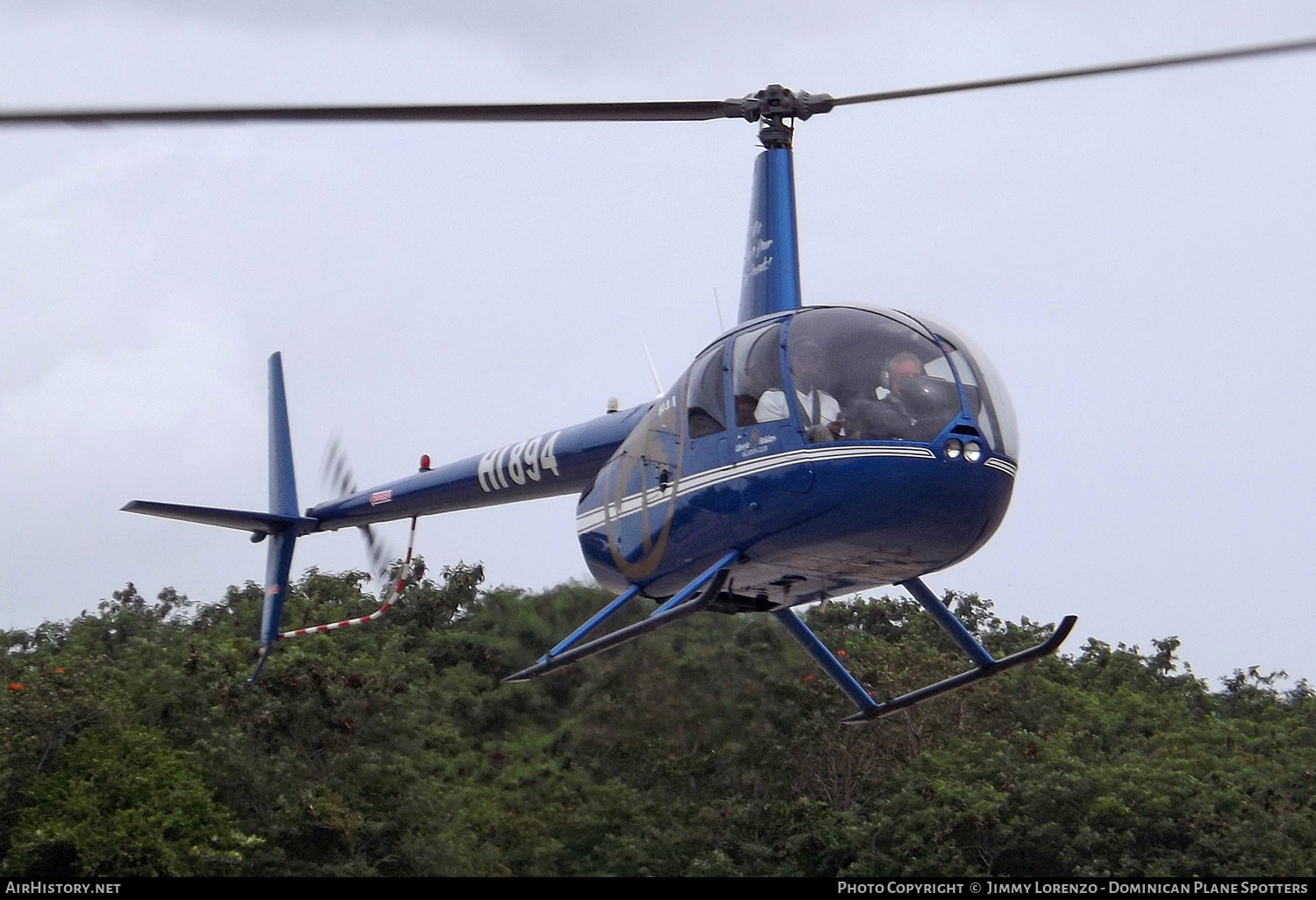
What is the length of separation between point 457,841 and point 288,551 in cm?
513

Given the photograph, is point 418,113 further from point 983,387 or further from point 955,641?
point 955,641

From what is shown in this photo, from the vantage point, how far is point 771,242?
1261 centimetres

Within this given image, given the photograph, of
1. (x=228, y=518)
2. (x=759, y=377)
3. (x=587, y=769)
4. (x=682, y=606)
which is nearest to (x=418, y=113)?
Result: (x=759, y=377)

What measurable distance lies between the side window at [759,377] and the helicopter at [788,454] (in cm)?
1

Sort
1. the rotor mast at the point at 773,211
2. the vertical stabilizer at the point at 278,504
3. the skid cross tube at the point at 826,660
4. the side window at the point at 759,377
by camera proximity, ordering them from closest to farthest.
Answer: the side window at the point at 759,377, the rotor mast at the point at 773,211, the skid cross tube at the point at 826,660, the vertical stabilizer at the point at 278,504

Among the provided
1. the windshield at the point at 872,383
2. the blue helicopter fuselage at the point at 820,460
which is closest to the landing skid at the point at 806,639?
the blue helicopter fuselage at the point at 820,460

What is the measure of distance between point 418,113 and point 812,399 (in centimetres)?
286

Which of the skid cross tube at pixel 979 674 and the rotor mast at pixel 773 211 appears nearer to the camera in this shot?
the skid cross tube at pixel 979 674

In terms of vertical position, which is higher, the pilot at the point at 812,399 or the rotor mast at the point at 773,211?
the rotor mast at the point at 773,211

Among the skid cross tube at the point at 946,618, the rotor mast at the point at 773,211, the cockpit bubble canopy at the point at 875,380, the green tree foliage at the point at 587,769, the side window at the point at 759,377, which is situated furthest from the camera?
the green tree foliage at the point at 587,769

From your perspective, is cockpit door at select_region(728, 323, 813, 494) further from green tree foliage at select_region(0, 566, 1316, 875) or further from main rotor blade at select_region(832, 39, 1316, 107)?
green tree foliage at select_region(0, 566, 1316, 875)

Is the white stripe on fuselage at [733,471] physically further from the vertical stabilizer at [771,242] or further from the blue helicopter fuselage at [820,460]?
the vertical stabilizer at [771,242]

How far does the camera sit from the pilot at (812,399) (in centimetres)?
1026
